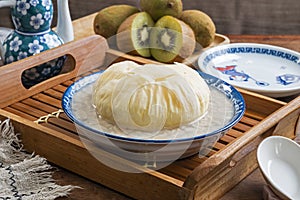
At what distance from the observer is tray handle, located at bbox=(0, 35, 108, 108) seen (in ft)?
2.27

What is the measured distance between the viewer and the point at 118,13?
2.87 feet

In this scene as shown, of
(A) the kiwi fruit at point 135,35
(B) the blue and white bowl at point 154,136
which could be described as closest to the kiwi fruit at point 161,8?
(A) the kiwi fruit at point 135,35

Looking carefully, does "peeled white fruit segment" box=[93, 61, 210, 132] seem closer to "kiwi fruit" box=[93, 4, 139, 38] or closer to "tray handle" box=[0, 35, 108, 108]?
"tray handle" box=[0, 35, 108, 108]

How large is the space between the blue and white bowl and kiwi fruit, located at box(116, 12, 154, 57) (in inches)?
8.3

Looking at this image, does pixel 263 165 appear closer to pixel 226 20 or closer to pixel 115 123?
pixel 115 123

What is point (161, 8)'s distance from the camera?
0.85 metres

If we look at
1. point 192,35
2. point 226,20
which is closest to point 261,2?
point 226,20

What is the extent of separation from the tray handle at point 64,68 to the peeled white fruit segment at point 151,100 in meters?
0.16

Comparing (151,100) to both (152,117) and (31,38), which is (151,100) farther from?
(31,38)

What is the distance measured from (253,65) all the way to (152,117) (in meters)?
0.34

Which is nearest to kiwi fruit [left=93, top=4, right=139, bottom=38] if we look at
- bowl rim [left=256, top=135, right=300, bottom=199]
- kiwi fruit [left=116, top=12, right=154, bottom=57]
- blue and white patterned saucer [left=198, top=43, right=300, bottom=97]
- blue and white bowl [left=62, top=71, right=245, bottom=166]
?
kiwi fruit [left=116, top=12, right=154, bottom=57]

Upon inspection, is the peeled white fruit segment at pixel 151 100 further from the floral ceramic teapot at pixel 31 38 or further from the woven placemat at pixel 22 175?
the floral ceramic teapot at pixel 31 38

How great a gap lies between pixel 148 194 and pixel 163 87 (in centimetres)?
11

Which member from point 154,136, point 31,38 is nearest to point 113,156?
point 154,136
